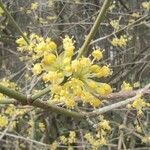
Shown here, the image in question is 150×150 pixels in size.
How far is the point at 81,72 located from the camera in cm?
184

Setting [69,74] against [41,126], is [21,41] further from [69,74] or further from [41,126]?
[41,126]

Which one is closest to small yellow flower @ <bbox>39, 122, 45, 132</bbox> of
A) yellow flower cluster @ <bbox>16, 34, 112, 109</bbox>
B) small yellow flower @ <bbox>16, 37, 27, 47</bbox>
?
small yellow flower @ <bbox>16, 37, 27, 47</bbox>

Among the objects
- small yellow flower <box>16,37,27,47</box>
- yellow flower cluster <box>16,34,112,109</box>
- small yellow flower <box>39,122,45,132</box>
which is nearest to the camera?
yellow flower cluster <box>16,34,112,109</box>

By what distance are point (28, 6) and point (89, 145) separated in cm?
184

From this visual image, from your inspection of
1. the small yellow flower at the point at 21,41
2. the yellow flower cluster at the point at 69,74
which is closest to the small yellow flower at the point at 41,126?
the small yellow flower at the point at 21,41

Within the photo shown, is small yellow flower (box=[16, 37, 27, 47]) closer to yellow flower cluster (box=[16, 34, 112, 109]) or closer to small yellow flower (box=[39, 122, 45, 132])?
yellow flower cluster (box=[16, 34, 112, 109])

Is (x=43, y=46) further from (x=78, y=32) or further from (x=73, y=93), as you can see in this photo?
(x=78, y=32)

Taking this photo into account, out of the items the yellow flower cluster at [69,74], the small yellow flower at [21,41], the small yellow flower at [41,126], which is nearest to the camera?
the yellow flower cluster at [69,74]

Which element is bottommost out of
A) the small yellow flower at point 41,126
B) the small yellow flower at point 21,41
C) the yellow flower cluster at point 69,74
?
the yellow flower cluster at point 69,74

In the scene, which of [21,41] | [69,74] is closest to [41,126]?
[21,41]

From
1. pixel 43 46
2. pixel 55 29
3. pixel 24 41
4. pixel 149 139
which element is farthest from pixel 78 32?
pixel 43 46

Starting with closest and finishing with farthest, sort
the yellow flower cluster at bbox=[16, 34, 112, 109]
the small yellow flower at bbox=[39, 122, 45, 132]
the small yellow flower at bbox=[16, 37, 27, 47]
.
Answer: the yellow flower cluster at bbox=[16, 34, 112, 109], the small yellow flower at bbox=[16, 37, 27, 47], the small yellow flower at bbox=[39, 122, 45, 132]

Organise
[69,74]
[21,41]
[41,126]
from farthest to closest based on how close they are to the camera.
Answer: [41,126] < [21,41] < [69,74]

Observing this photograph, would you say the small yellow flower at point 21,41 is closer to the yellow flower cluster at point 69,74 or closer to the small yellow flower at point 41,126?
the yellow flower cluster at point 69,74
